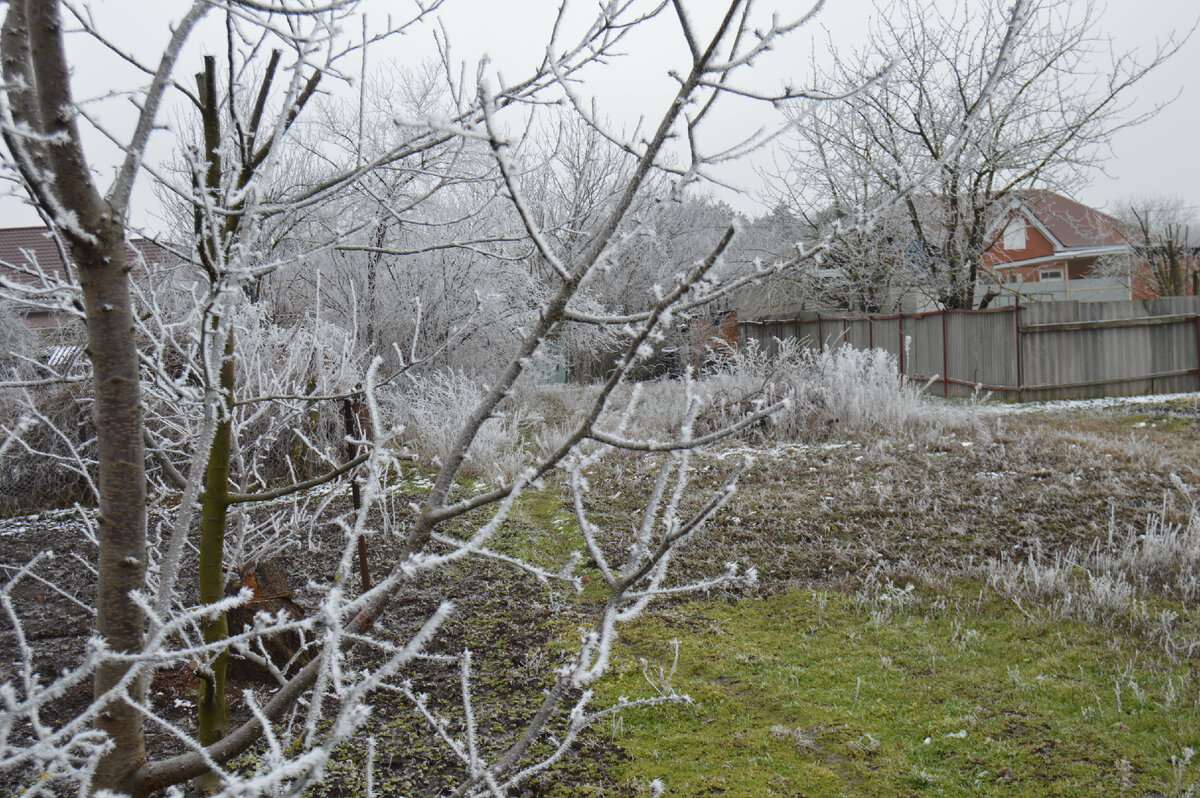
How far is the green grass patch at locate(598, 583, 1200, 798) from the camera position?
8.27 ft

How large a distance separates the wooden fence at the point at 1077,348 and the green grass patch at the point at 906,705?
9.67 m

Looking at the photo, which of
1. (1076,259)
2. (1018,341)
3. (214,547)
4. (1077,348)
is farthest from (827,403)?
(1076,259)

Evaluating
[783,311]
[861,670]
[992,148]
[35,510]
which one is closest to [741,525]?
[861,670]

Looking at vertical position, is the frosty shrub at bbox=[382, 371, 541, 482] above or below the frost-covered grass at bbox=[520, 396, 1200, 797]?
above

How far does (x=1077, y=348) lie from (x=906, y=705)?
39.0 ft

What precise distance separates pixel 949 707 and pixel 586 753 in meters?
1.33

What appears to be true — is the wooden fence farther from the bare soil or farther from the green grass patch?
the green grass patch

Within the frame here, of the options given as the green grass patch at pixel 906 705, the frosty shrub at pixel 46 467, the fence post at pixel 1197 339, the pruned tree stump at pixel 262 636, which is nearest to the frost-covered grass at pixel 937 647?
the green grass patch at pixel 906 705

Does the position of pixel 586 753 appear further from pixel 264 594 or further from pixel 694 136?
pixel 694 136

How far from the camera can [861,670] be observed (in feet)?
11.1

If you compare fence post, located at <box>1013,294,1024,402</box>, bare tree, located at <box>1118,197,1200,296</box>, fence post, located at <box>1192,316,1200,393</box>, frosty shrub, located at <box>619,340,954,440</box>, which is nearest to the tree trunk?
frosty shrub, located at <box>619,340,954,440</box>

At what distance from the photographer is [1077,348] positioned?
507 inches

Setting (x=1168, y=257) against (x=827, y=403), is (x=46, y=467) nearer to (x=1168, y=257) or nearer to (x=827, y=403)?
(x=827, y=403)

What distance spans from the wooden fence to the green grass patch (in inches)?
381
